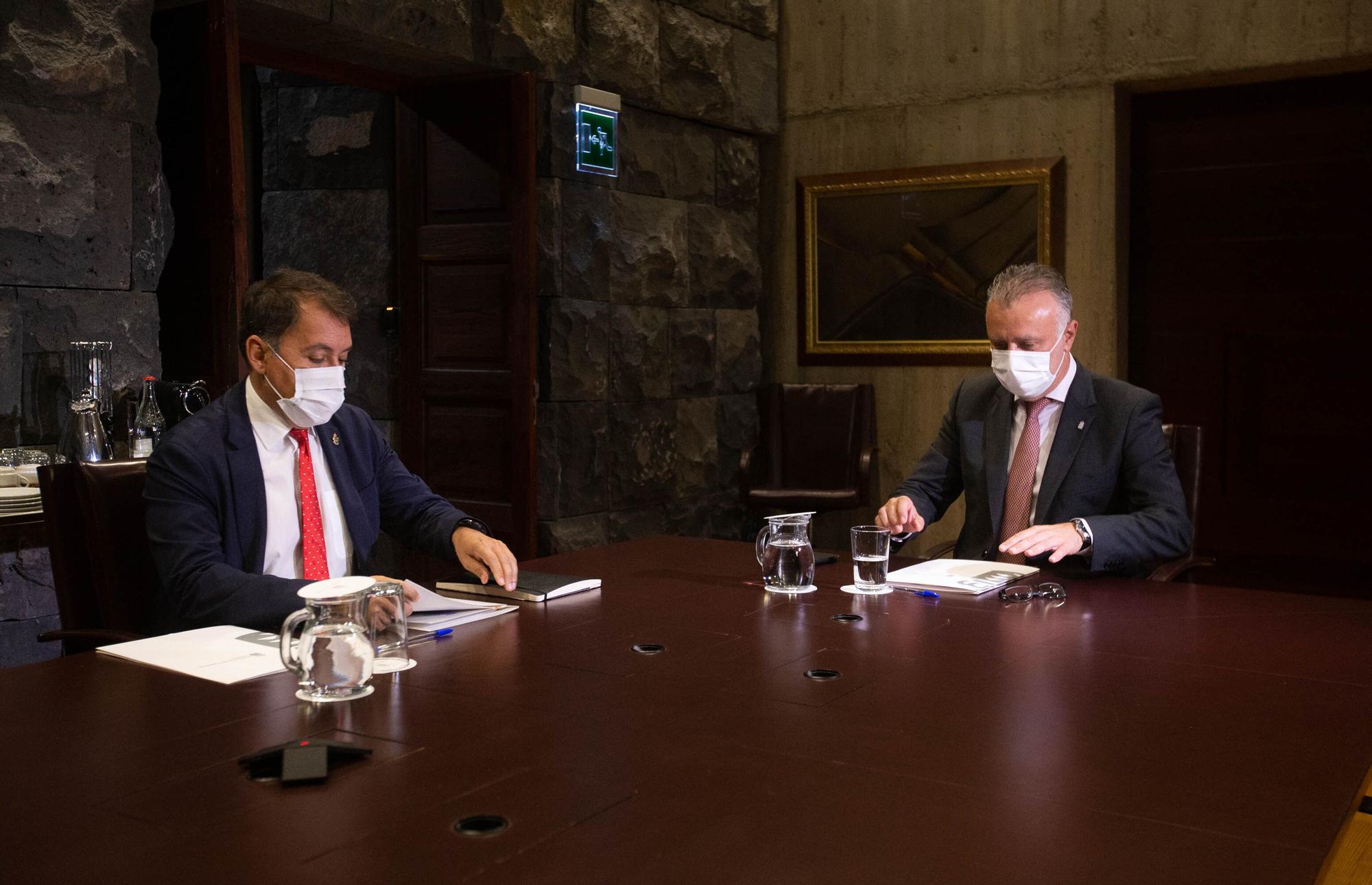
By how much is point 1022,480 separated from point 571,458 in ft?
7.88

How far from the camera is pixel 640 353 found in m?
5.49

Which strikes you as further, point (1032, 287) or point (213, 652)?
point (1032, 287)

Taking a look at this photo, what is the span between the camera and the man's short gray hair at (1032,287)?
3.15 metres

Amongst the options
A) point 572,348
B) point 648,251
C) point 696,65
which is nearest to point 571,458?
point 572,348

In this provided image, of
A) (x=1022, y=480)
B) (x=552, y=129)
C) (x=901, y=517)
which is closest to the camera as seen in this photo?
(x=901, y=517)

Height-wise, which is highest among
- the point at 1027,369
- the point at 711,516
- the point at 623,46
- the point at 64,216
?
the point at 623,46

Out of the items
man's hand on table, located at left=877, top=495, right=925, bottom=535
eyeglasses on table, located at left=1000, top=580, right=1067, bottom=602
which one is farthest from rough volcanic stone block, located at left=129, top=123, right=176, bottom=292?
eyeglasses on table, located at left=1000, top=580, right=1067, bottom=602

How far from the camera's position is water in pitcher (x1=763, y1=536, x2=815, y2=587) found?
8.01 feet

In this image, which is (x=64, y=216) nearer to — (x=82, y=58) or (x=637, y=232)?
(x=82, y=58)

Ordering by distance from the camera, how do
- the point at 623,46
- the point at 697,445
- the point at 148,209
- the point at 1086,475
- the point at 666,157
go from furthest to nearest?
the point at 697,445, the point at 666,157, the point at 623,46, the point at 148,209, the point at 1086,475

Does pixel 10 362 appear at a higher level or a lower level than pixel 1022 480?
higher

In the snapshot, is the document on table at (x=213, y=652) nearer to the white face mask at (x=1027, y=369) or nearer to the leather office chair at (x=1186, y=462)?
the leather office chair at (x=1186, y=462)

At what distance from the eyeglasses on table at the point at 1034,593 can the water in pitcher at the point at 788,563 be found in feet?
1.21

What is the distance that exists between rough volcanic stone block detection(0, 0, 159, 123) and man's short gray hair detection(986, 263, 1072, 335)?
7.78ft
